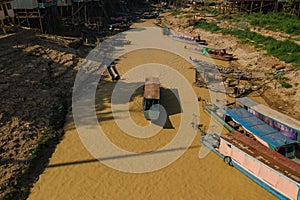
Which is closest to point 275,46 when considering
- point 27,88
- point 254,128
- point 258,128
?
point 258,128

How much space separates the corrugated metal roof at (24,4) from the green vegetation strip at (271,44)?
92.6ft

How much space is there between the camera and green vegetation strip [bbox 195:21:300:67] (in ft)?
86.7

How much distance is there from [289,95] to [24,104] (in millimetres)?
22710

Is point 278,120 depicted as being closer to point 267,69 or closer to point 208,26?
point 267,69

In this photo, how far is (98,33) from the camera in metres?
40.7

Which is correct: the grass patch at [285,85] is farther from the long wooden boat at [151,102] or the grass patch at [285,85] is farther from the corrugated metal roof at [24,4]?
the corrugated metal roof at [24,4]

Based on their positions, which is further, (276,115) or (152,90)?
(152,90)

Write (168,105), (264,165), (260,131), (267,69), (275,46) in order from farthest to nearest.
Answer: (275,46) < (267,69) < (168,105) < (260,131) < (264,165)

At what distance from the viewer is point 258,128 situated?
15422mm

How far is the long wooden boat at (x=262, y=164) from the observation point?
1137 cm

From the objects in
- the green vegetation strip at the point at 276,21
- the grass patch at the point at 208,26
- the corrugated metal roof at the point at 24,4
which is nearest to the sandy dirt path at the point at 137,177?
the corrugated metal roof at the point at 24,4

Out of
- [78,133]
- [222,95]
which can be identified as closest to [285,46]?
[222,95]

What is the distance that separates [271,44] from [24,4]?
32178mm

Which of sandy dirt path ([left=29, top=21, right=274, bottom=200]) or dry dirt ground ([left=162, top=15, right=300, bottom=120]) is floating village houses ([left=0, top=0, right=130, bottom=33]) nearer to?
sandy dirt path ([left=29, top=21, right=274, bottom=200])
